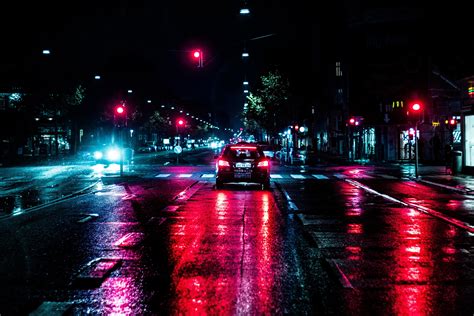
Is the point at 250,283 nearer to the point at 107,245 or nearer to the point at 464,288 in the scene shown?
the point at 464,288

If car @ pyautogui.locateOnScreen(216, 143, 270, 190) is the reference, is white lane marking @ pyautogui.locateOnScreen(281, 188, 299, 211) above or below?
below

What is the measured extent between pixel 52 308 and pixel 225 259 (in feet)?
10.1

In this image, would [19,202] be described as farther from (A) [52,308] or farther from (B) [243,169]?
(A) [52,308]

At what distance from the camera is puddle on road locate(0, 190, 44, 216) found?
1539cm

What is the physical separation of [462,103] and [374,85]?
1194 inches

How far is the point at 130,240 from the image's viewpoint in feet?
33.3

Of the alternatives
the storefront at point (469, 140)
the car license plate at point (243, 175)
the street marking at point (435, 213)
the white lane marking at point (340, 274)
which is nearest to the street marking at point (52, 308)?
the white lane marking at point (340, 274)

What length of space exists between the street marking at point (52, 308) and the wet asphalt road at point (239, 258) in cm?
2

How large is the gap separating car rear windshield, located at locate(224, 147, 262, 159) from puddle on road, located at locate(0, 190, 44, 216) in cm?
672

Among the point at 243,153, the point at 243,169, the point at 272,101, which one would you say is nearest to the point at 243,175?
the point at 243,169

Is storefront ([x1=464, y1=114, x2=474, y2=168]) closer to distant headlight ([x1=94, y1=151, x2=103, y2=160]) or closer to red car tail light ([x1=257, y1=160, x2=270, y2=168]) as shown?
red car tail light ([x1=257, y1=160, x2=270, y2=168])

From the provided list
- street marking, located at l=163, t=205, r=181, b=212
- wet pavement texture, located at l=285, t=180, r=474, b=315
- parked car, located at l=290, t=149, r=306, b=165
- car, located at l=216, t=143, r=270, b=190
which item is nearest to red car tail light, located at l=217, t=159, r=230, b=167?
car, located at l=216, t=143, r=270, b=190

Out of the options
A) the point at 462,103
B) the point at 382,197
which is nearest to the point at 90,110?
the point at 462,103

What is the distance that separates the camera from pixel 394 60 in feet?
190
